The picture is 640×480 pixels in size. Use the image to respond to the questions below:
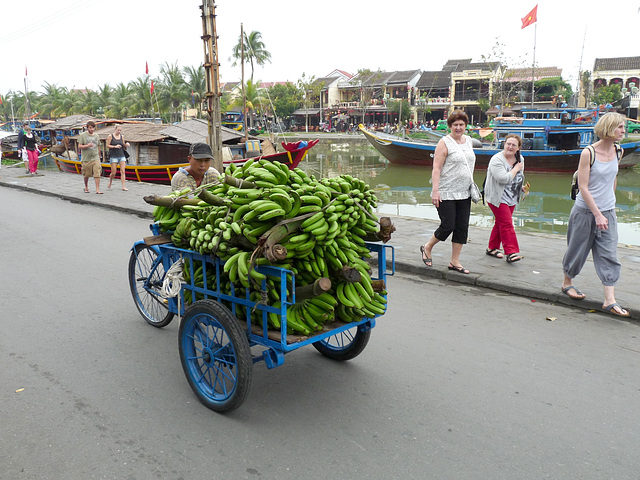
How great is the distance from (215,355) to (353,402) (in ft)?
3.10

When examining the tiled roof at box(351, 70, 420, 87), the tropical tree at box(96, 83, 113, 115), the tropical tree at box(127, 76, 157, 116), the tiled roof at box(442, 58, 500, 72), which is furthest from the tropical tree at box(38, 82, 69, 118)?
the tiled roof at box(442, 58, 500, 72)

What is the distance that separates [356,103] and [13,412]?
6383 cm

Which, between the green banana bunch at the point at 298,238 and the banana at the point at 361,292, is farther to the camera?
the banana at the point at 361,292

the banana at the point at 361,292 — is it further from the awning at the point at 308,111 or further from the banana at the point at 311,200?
the awning at the point at 308,111

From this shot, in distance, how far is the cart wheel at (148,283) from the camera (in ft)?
13.9

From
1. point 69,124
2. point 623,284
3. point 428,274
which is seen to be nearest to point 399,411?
point 428,274

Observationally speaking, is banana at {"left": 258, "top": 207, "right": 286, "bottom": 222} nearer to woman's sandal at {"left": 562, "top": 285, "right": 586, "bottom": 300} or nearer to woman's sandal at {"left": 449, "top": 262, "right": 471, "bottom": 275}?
woman's sandal at {"left": 562, "top": 285, "right": 586, "bottom": 300}

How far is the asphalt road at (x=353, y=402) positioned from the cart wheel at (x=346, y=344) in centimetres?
11

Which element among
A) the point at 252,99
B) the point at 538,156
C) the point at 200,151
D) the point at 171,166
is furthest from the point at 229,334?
the point at 252,99

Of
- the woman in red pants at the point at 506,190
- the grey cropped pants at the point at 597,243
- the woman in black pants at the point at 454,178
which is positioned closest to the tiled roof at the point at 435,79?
the woman in red pants at the point at 506,190

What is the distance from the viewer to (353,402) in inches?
127

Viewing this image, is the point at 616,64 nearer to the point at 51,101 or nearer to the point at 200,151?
the point at 200,151

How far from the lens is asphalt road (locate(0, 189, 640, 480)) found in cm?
262

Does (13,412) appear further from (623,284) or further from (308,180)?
(623,284)
